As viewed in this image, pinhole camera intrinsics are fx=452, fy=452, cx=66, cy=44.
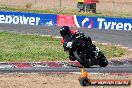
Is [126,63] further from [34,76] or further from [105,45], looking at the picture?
[105,45]

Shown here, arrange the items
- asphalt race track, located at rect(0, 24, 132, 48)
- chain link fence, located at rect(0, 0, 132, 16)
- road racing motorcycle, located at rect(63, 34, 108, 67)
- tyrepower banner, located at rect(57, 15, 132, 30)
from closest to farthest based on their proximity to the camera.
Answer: road racing motorcycle, located at rect(63, 34, 108, 67) < asphalt race track, located at rect(0, 24, 132, 48) < tyrepower banner, located at rect(57, 15, 132, 30) < chain link fence, located at rect(0, 0, 132, 16)

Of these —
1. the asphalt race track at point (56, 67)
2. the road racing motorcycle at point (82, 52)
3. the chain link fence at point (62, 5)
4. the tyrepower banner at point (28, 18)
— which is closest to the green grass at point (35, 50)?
the asphalt race track at point (56, 67)

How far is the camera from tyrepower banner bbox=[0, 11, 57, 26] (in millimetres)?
36556

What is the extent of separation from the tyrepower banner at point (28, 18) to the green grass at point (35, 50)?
825 centimetres

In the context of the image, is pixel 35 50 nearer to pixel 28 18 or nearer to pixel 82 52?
pixel 82 52

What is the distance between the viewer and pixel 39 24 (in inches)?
1457

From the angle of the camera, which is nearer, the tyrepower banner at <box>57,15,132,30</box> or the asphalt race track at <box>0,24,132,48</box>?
the asphalt race track at <box>0,24,132,48</box>

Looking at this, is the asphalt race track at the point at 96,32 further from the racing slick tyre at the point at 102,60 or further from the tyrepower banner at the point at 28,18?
the racing slick tyre at the point at 102,60

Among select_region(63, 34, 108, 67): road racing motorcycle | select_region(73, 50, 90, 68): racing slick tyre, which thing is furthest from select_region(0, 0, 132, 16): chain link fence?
select_region(73, 50, 90, 68): racing slick tyre

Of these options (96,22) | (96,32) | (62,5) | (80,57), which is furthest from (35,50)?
(62,5)

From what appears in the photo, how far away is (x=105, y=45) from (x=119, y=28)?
30.5ft

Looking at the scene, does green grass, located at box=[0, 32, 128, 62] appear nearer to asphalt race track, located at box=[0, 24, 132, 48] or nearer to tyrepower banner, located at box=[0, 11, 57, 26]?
asphalt race track, located at box=[0, 24, 132, 48]

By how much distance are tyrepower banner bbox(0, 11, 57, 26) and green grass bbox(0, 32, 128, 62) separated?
825 centimetres

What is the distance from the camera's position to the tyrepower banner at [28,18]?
3656 centimetres
